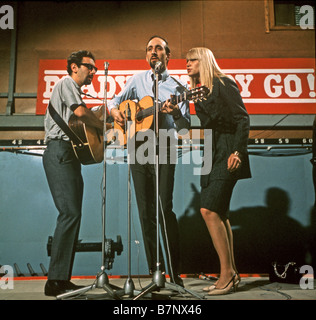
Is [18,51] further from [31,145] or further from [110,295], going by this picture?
[110,295]

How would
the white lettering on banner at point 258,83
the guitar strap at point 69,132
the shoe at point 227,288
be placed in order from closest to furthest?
the shoe at point 227,288
the guitar strap at point 69,132
the white lettering on banner at point 258,83

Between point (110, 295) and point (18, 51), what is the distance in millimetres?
3269

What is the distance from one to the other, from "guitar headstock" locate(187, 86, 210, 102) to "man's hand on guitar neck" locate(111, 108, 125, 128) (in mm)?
857

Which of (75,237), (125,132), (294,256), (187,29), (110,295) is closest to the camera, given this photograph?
(110,295)

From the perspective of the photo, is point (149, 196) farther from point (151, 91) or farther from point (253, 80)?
point (253, 80)

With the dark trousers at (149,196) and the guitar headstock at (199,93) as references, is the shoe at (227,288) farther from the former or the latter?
the guitar headstock at (199,93)

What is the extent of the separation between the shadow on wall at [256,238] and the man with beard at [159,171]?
0.41 metres


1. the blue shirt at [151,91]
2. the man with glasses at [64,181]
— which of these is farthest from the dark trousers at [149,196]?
the man with glasses at [64,181]

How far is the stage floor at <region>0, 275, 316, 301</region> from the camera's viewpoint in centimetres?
223

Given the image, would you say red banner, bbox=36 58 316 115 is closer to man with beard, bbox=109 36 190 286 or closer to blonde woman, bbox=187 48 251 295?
man with beard, bbox=109 36 190 286

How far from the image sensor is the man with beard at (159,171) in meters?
2.91

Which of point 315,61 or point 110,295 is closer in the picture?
point 110,295
